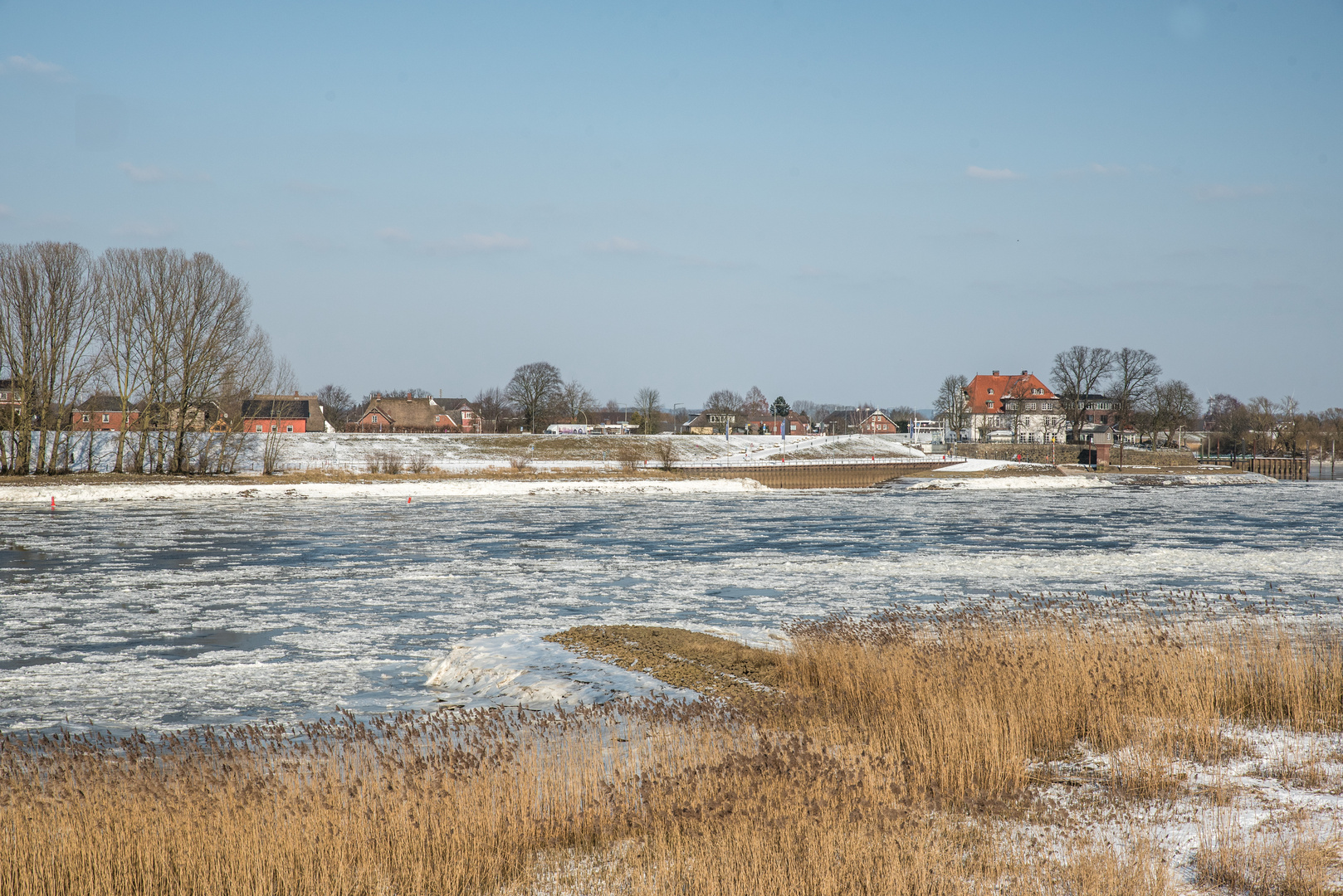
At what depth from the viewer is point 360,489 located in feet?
160

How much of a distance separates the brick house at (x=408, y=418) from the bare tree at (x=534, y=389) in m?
13.2

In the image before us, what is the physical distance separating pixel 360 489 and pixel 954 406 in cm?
9873

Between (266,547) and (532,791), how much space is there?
75.3ft

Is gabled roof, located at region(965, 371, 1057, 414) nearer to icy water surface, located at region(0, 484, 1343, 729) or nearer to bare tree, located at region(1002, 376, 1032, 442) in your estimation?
bare tree, located at region(1002, 376, 1032, 442)

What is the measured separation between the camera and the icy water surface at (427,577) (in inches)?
486

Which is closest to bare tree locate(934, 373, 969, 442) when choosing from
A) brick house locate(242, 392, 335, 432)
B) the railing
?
the railing

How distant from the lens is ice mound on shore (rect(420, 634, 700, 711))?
10906mm

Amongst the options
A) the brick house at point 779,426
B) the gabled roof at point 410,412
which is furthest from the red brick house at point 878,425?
the gabled roof at point 410,412

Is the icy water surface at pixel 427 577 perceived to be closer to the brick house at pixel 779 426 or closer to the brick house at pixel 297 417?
the brick house at pixel 297 417

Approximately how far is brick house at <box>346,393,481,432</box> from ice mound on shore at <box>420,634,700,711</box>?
121 m

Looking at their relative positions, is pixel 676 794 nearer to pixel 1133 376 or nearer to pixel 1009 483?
pixel 1009 483

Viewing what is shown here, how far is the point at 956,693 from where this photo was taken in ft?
30.9

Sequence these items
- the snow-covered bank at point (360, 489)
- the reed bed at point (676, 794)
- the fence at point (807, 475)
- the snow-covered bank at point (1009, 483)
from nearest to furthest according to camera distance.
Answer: the reed bed at point (676, 794) → the snow-covered bank at point (360, 489) → the snow-covered bank at point (1009, 483) → the fence at point (807, 475)

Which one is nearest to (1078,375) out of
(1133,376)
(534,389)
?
(1133,376)
